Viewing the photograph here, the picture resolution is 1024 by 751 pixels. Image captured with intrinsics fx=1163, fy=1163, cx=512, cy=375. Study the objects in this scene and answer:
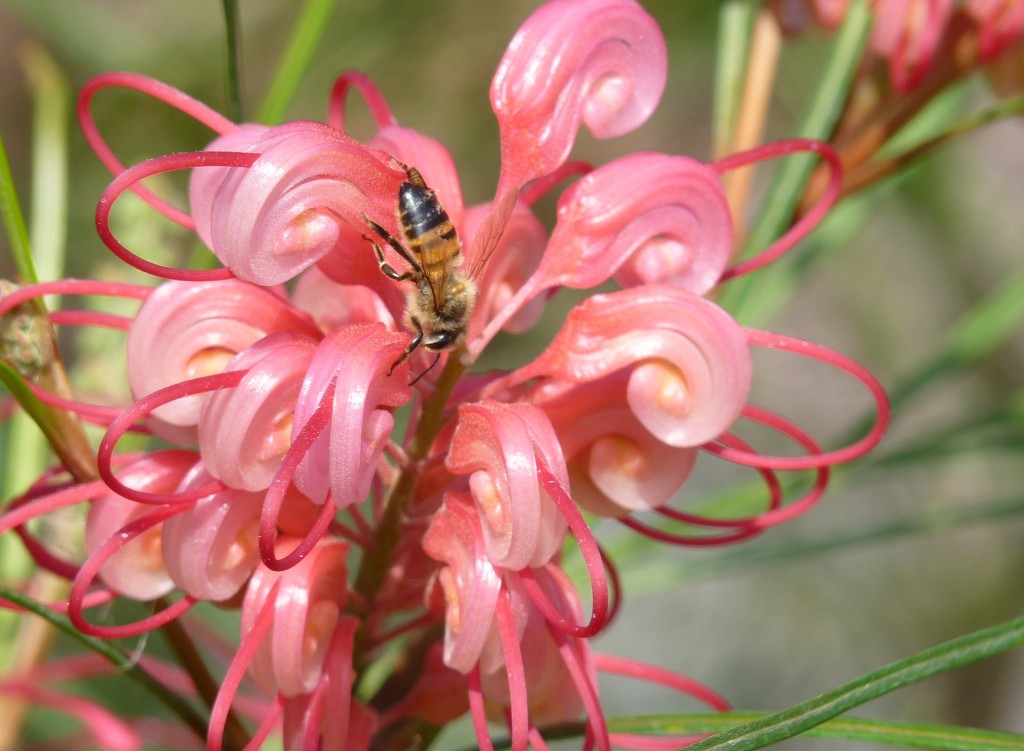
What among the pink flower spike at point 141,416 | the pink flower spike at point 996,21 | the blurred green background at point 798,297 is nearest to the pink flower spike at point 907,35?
the pink flower spike at point 996,21

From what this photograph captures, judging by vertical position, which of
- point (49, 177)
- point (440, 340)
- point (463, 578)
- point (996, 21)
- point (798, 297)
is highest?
point (798, 297)

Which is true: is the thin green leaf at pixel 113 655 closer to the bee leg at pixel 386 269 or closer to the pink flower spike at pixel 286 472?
the pink flower spike at pixel 286 472

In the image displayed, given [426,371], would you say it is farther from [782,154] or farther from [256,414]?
[782,154]

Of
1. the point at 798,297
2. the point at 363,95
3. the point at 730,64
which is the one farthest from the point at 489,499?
the point at 798,297

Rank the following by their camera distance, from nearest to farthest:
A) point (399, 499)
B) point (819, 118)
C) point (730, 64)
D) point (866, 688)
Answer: point (866, 688) < point (399, 499) < point (819, 118) < point (730, 64)

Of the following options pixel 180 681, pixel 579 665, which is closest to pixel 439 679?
pixel 579 665

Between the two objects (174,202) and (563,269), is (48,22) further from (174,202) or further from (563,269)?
(563,269)

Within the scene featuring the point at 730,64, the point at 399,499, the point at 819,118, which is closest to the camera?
the point at 399,499
